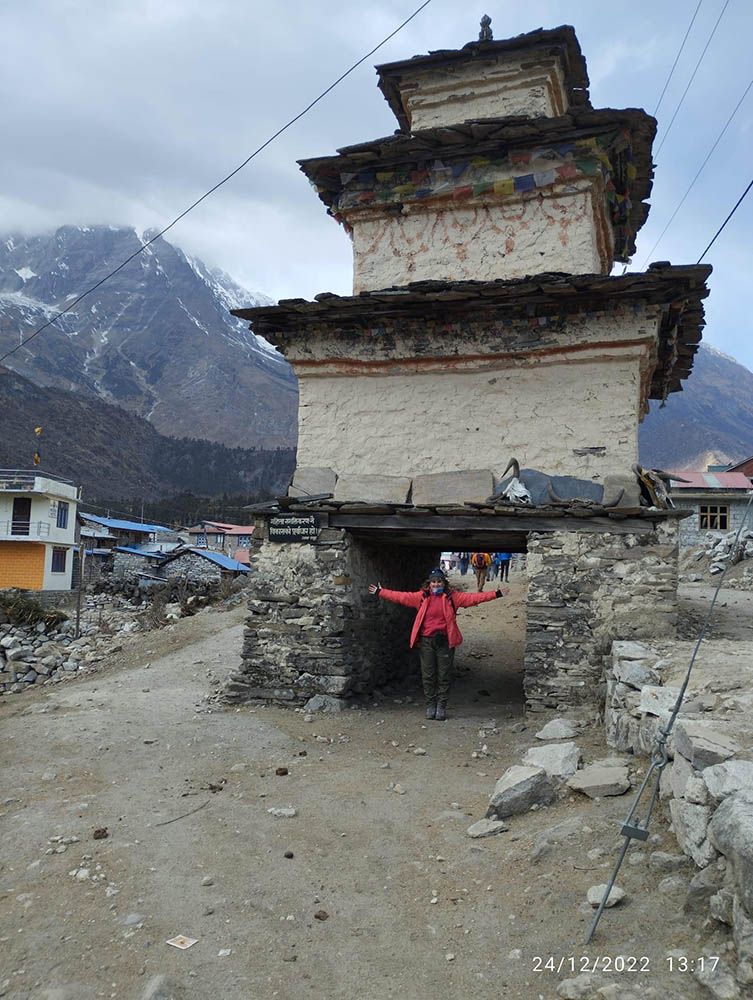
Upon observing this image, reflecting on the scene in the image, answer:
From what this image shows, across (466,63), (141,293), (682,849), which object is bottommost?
(682,849)

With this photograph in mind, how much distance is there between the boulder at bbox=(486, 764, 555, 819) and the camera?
15.8 feet

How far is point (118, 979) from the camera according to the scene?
3320 mm

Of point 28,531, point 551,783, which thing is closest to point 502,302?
point 551,783

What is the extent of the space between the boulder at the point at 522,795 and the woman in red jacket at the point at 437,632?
11.3ft

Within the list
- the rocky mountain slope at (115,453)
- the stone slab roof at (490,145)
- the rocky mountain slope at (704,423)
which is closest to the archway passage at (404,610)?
the stone slab roof at (490,145)

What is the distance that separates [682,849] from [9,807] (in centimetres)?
487

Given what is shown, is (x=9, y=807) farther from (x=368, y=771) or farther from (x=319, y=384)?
(x=319, y=384)

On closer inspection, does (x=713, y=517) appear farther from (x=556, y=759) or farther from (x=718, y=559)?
(x=556, y=759)

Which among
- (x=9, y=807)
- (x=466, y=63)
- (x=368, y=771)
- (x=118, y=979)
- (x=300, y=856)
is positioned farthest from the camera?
(x=466, y=63)

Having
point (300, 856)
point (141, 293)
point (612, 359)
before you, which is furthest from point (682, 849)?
point (141, 293)

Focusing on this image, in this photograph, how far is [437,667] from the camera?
8562 millimetres

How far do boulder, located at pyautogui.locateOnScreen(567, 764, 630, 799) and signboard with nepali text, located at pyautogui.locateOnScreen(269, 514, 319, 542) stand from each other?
4.67m

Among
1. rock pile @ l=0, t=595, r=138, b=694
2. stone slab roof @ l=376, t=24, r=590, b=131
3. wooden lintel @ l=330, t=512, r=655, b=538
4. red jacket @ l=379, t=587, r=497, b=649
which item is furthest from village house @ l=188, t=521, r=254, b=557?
red jacket @ l=379, t=587, r=497, b=649

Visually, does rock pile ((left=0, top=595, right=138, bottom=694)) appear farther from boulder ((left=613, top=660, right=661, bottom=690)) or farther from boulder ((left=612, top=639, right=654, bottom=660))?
boulder ((left=613, top=660, right=661, bottom=690))
